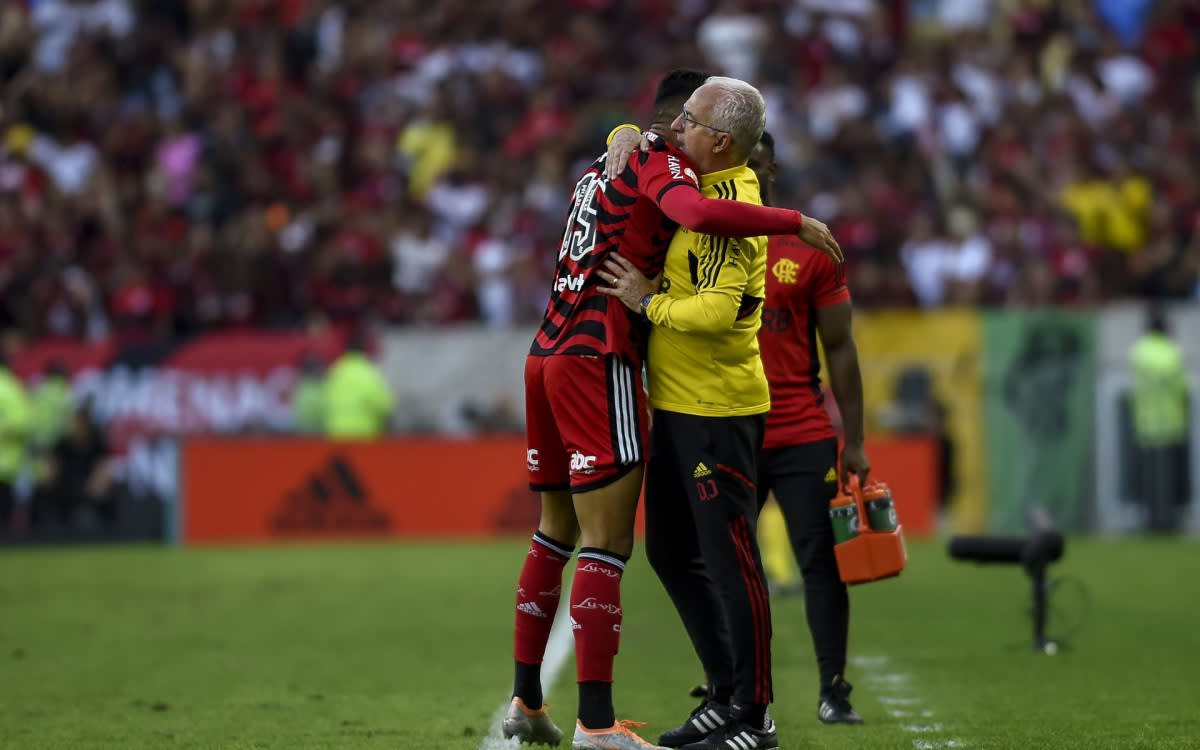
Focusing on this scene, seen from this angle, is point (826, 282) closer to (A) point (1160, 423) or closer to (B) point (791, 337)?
(B) point (791, 337)

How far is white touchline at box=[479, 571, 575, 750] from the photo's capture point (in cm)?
629

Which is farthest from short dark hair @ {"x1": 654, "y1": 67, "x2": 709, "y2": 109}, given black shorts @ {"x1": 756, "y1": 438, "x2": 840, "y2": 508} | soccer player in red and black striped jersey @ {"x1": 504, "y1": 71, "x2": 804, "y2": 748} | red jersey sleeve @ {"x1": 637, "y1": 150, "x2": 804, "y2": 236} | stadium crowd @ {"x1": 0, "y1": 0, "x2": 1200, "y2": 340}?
stadium crowd @ {"x1": 0, "y1": 0, "x2": 1200, "y2": 340}

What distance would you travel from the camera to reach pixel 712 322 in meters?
5.84

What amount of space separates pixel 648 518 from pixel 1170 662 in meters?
3.65

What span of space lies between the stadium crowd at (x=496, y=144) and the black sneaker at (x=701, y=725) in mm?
12467

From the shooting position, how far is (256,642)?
982 cm

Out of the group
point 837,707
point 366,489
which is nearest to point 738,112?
point 837,707

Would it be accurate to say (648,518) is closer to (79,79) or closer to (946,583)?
(946,583)

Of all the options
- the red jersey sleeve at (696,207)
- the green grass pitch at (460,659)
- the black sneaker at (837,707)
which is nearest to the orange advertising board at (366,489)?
the green grass pitch at (460,659)

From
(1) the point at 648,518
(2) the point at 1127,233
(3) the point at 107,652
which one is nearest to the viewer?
(1) the point at 648,518

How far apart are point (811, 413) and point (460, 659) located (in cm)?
274

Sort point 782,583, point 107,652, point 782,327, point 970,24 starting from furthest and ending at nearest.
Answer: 1. point 970,24
2. point 782,583
3. point 107,652
4. point 782,327

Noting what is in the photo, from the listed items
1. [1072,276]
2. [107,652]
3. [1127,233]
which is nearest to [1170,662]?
[107,652]

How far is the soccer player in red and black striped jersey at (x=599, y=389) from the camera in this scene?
19.4 feet
